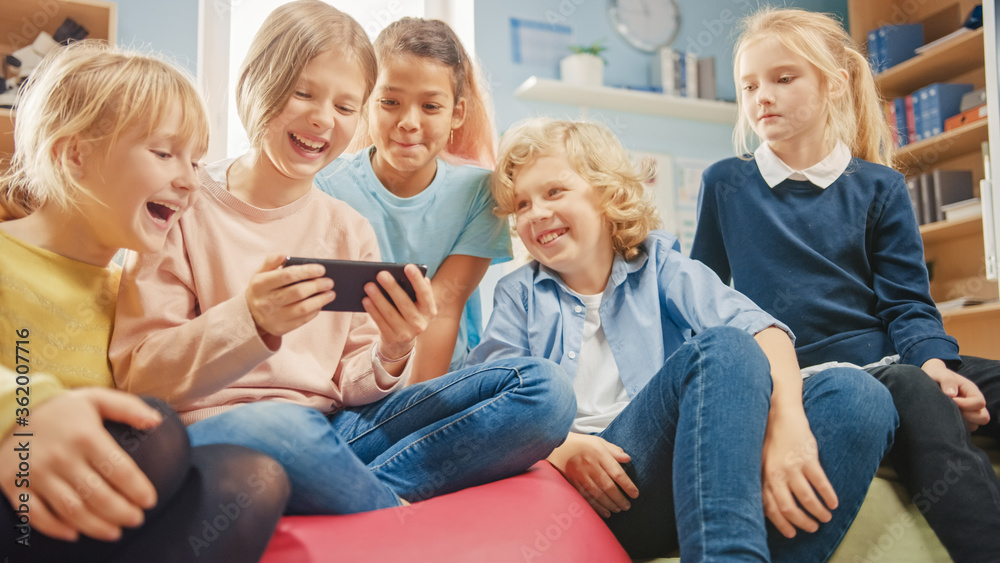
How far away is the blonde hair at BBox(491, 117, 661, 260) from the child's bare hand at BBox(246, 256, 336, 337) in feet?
1.90

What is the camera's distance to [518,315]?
4.24 ft

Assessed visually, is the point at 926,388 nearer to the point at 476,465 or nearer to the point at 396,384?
the point at 476,465

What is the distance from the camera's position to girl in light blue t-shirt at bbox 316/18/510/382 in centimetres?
137

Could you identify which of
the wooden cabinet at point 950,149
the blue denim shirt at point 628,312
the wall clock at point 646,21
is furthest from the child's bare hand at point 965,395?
the wall clock at point 646,21

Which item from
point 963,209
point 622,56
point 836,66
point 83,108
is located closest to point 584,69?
point 622,56

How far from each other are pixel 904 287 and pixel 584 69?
1.98 metres

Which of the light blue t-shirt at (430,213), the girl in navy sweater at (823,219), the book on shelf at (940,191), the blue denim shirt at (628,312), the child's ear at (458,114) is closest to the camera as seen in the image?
the blue denim shirt at (628,312)

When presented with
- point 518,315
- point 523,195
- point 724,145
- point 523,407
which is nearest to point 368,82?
point 523,195

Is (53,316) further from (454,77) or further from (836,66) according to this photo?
(836,66)

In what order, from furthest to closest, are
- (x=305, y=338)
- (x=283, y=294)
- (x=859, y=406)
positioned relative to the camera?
(x=305, y=338) → (x=859, y=406) → (x=283, y=294)

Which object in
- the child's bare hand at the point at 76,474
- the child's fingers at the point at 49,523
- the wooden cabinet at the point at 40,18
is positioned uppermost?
the wooden cabinet at the point at 40,18

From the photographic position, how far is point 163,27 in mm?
2465

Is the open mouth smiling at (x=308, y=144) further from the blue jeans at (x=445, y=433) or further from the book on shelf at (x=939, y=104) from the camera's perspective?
the book on shelf at (x=939, y=104)

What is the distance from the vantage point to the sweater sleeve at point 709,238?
5.15ft
